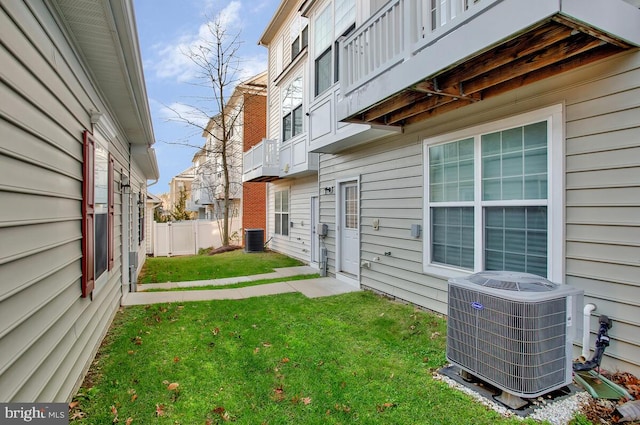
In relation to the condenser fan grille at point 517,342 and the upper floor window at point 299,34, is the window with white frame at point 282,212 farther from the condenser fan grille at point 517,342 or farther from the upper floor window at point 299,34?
the condenser fan grille at point 517,342

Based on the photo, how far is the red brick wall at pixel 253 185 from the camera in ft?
57.4

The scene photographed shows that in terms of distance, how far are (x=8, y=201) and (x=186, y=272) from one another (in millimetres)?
8028

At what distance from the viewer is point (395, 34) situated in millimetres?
4391

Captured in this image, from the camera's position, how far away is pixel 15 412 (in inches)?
75.8

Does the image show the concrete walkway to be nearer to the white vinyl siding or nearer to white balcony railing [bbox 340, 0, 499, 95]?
the white vinyl siding

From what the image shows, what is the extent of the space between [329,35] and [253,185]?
10.9 metres

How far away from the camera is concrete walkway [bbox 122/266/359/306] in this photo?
250 inches

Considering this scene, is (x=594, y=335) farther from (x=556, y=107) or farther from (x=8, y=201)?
(x=8, y=201)

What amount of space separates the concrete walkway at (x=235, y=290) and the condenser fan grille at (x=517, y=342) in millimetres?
3891

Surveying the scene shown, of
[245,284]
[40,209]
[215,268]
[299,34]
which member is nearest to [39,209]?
[40,209]

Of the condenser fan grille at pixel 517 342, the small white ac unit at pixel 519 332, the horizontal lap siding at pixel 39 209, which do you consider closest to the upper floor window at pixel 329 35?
the horizontal lap siding at pixel 39 209

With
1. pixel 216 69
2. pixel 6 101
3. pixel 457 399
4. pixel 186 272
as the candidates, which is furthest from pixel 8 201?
pixel 216 69

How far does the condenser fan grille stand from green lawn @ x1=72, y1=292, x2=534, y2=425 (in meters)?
0.30

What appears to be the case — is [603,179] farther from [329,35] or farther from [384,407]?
[329,35]
